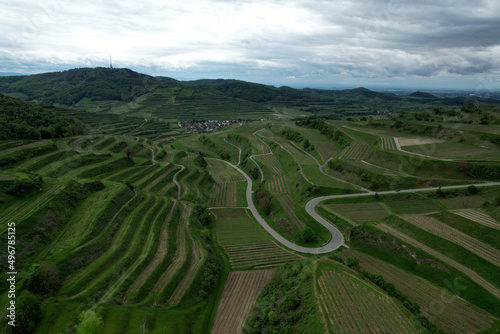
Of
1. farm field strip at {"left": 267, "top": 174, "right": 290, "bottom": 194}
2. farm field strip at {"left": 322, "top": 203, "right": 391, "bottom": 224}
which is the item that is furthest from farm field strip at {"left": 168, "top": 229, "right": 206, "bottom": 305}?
farm field strip at {"left": 267, "top": 174, "right": 290, "bottom": 194}

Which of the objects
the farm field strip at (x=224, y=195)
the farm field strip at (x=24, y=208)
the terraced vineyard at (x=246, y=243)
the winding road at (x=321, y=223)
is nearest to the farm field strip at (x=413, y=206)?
the winding road at (x=321, y=223)

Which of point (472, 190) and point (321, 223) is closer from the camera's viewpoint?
point (472, 190)

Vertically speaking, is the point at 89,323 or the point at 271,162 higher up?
the point at 271,162

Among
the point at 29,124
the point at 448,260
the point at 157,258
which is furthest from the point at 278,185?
the point at 29,124

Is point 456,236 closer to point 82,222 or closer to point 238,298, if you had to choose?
point 238,298

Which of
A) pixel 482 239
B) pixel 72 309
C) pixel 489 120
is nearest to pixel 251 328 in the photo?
pixel 72 309

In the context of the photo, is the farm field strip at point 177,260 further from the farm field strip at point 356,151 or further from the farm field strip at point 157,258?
the farm field strip at point 356,151

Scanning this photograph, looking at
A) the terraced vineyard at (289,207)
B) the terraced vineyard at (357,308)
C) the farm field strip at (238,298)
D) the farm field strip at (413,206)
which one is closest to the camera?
the terraced vineyard at (357,308)

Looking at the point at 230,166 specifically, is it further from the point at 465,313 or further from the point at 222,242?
the point at 465,313

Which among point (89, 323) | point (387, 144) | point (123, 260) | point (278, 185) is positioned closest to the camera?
point (89, 323)
